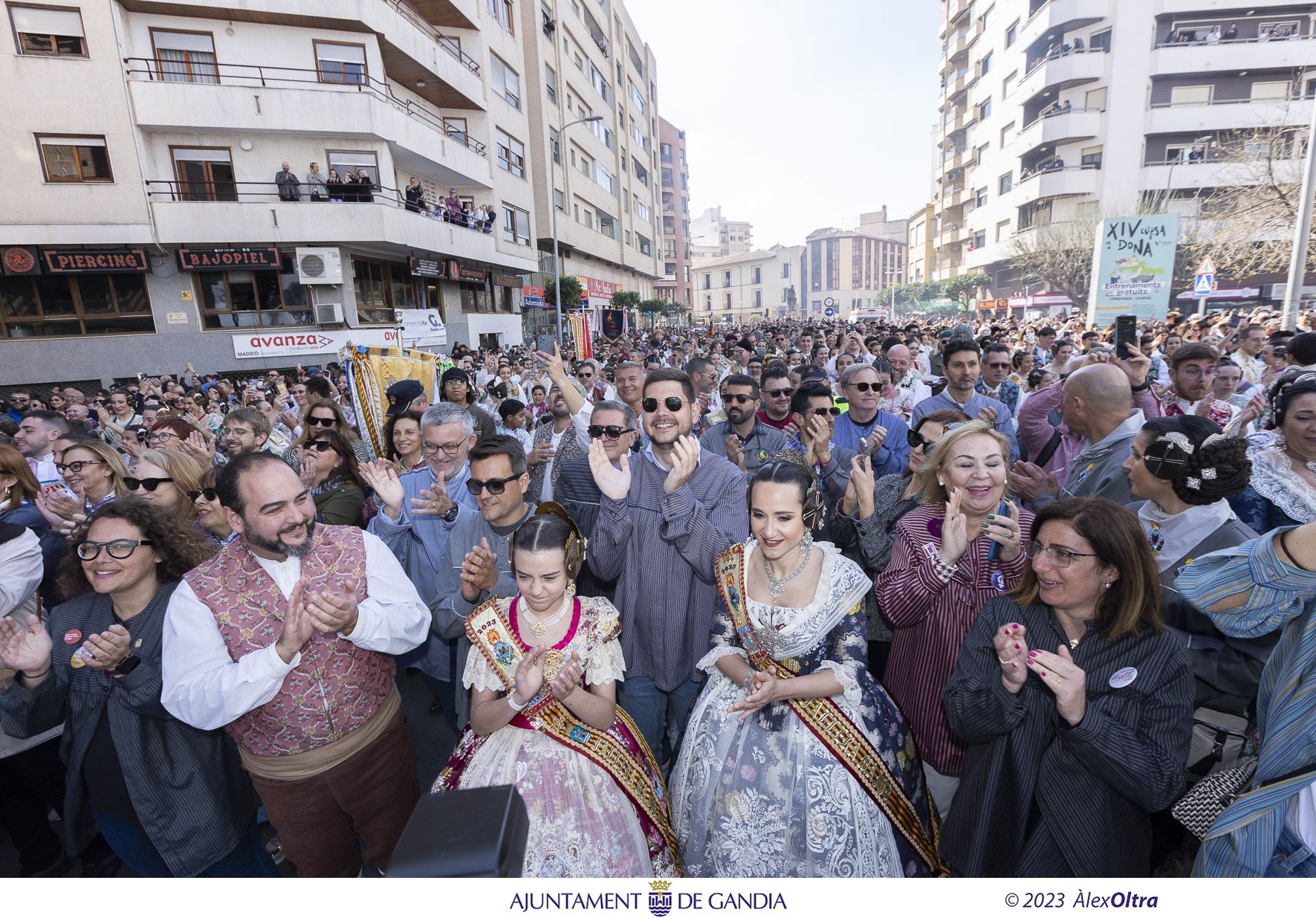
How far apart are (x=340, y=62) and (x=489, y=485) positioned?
20774mm

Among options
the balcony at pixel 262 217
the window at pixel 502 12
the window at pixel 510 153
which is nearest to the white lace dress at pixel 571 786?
the balcony at pixel 262 217

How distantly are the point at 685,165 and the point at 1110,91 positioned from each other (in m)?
60.5

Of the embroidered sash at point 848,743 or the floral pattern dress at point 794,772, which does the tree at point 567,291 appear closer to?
the embroidered sash at point 848,743

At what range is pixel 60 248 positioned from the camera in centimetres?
1639

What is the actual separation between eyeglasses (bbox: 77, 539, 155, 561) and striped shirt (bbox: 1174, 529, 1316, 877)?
13.1 ft

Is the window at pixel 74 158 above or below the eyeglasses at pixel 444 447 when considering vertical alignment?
above

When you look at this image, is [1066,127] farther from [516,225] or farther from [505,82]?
[516,225]

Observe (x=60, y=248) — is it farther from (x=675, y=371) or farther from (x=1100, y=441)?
Answer: (x=1100, y=441)

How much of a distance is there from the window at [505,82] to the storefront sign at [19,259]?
16363 millimetres

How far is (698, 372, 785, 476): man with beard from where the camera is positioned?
16.5ft

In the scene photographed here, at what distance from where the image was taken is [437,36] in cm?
2188

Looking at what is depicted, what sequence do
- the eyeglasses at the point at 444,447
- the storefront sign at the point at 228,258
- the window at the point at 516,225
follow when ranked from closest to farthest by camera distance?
the eyeglasses at the point at 444,447 → the storefront sign at the point at 228,258 → the window at the point at 516,225

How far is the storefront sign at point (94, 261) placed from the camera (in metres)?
16.2

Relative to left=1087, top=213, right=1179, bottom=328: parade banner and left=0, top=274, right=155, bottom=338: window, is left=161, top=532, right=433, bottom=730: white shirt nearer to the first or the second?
left=1087, top=213, right=1179, bottom=328: parade banner
